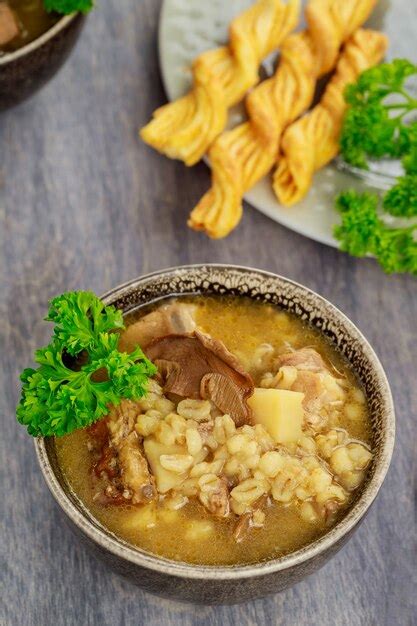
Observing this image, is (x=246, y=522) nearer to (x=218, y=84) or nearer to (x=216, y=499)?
(x=216, y=499)

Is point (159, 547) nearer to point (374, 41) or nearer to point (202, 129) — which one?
point (202, 129)

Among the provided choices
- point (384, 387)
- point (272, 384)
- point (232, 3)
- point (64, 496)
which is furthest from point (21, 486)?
point (232, 3)

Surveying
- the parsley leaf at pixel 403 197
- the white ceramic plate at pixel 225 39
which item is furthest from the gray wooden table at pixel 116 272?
the parsley leaf at pixel 403 197

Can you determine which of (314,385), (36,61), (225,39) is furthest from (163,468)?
(225,39)

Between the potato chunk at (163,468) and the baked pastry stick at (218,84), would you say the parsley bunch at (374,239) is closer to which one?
the baked pastry stick at (218,84)

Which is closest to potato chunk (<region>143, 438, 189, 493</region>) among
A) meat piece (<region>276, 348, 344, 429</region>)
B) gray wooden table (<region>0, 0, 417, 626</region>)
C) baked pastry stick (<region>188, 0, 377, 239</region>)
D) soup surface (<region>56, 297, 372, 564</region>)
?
soup surface (<region>56, 297, 372, 564</region>)

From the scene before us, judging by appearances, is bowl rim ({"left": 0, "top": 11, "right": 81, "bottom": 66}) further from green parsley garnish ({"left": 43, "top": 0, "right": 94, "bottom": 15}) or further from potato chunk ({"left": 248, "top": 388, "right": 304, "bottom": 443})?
potato chunk ({"left": 248, "top": 388, "right": 304, "bottom": 443})
